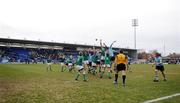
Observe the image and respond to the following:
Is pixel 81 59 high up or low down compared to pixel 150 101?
up

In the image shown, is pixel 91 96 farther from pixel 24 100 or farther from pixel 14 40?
pixel 14 40

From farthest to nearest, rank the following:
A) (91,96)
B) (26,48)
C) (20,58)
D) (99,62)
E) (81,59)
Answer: (26,48), (20,58), (99,62), (81,59), (91,96)

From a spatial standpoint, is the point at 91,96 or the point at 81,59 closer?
the point at 91,96

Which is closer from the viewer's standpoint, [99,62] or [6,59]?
[99,62]

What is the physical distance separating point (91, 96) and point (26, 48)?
8184cm

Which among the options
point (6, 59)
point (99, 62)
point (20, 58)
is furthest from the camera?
point (20, 58)

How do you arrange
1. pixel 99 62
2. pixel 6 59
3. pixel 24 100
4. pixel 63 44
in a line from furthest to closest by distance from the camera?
pixel 63 44, pixel 6 59, pixel 99 62, pixel 24 100

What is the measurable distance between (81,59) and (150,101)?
1094 cm

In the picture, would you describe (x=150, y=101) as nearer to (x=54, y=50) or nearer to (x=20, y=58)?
(x=20, y=58)

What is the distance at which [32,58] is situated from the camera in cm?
8462


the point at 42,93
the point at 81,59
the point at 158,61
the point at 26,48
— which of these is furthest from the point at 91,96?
the point at 26,48

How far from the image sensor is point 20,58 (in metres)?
86.6

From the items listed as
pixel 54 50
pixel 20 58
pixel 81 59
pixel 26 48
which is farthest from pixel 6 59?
pixel 81 59

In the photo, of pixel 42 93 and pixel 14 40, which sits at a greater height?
pixel 14 40
